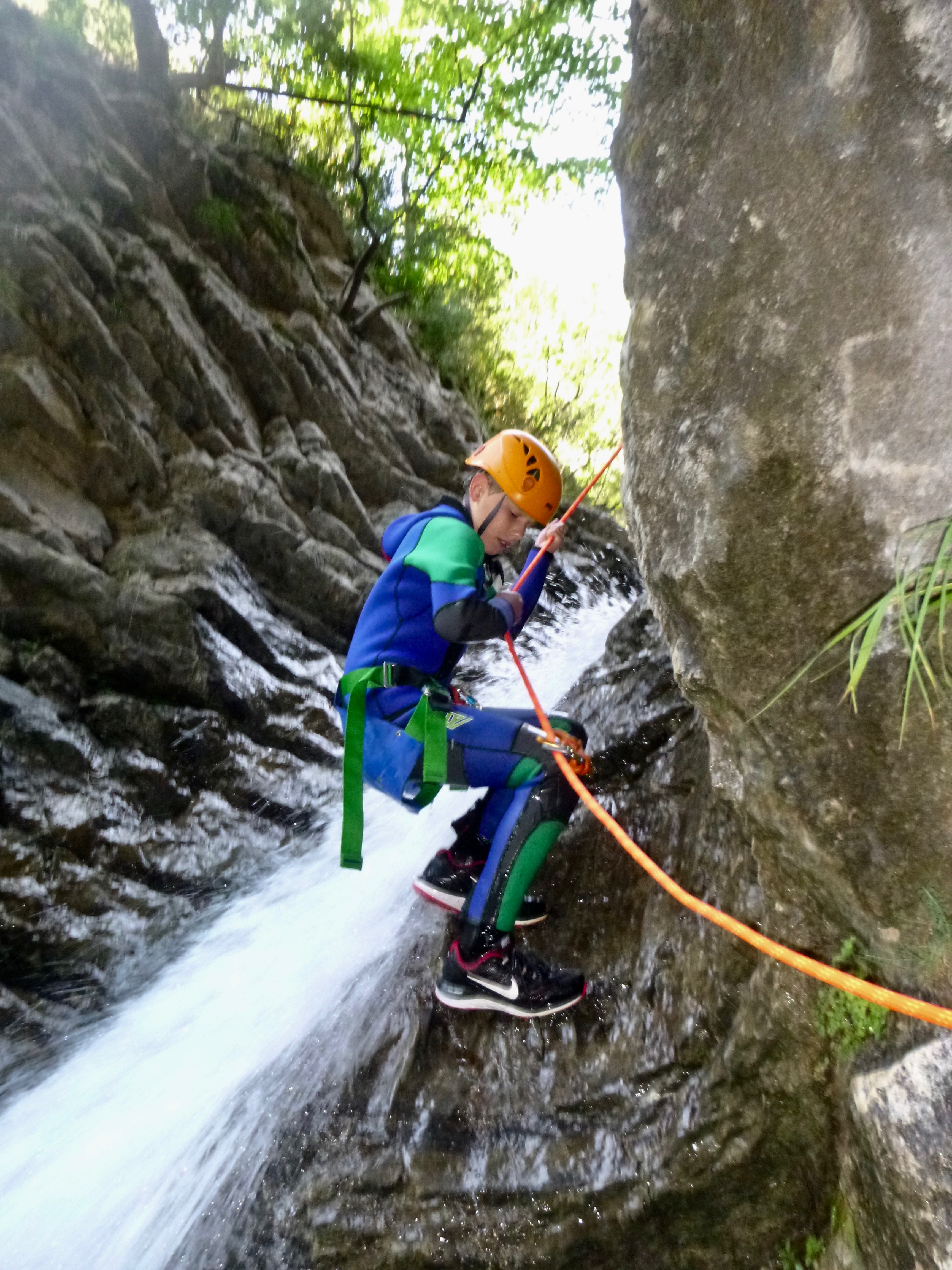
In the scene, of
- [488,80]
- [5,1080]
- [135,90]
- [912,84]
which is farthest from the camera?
[488,80]

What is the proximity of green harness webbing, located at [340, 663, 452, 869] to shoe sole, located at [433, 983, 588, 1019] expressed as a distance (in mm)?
716

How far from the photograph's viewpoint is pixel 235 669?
6.71 m

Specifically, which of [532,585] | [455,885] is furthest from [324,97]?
[455,885]

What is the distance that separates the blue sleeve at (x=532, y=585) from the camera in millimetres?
3602

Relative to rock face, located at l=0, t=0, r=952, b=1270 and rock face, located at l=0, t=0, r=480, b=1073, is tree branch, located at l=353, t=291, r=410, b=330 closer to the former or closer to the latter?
rock face, located at l=0, t=0, r=480, b=1073

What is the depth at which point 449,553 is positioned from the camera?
3.08 meters

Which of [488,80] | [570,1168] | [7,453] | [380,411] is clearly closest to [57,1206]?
[570,1168]

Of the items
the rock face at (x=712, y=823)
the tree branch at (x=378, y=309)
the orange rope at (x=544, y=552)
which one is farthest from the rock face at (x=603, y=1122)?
the tree branch at (x=378, y=309)

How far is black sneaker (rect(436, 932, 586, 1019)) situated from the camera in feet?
10.1

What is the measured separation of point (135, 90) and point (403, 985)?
12746 millimetres

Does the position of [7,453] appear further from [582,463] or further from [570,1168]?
[582,463]

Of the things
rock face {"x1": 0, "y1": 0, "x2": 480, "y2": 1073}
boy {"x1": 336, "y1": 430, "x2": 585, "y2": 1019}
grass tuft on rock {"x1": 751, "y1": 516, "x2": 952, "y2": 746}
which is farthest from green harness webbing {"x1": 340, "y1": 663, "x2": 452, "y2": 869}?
rock face {"x1": 0, "y1": 0, "x2": 480, "y2": 1073}

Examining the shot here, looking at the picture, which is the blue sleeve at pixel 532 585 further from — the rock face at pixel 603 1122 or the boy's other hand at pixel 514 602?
the rock face at pixel 603 1122

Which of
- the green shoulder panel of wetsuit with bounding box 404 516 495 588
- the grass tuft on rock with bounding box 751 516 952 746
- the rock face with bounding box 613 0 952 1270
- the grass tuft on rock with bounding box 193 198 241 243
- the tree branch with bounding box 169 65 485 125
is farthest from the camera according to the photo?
→ the tree branch with bounding box 169 65 485 125
